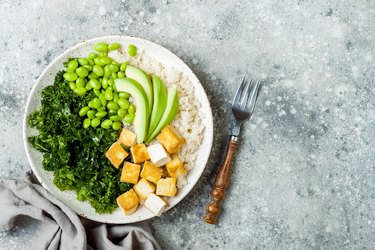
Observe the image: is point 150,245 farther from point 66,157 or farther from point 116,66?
point 116,66

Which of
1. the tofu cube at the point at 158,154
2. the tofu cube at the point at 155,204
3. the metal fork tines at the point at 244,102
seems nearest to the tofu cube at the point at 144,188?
the tofu cube at the point at 155,204

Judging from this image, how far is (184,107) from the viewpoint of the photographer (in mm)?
2877

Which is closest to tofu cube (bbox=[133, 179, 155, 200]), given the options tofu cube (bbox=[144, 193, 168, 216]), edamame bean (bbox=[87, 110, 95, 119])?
tofu cube (bbox=[144, 193, 168, 216])

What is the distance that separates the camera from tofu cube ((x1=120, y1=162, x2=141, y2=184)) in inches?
112

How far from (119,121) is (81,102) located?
9.5 inches

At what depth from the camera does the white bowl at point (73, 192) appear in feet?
9.51

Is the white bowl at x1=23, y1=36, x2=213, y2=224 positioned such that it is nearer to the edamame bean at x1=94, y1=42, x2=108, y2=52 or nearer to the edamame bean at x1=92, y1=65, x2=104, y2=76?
the edamame bean at x1=94, y1=42, x2=108, y2=52

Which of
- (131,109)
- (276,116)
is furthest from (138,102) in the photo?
(276,116)

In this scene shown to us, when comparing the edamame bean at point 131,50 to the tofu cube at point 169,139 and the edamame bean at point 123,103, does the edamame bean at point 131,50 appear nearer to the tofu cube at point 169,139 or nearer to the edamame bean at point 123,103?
the edamame bean at point 123,103

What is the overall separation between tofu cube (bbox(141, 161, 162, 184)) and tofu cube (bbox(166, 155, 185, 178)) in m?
0.06

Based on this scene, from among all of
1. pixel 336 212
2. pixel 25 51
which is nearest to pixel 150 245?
pixel 336 212

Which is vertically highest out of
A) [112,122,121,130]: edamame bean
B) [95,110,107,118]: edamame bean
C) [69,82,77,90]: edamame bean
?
[69,82,77,90]: edamame bean

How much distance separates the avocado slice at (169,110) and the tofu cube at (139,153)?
11 centimetres

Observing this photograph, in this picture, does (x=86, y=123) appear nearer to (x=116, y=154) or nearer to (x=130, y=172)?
(x=116, y=154)
